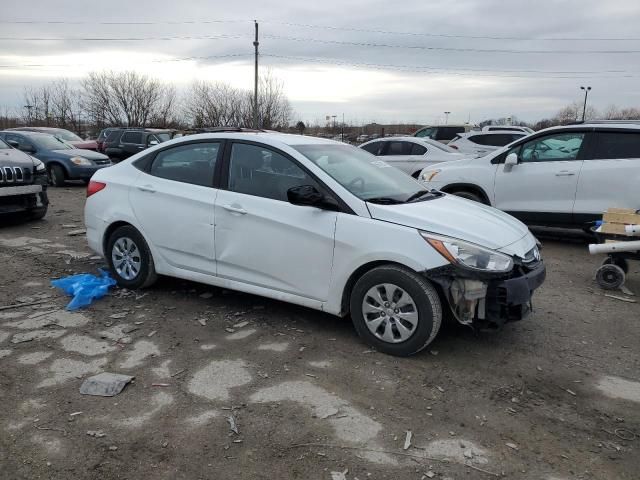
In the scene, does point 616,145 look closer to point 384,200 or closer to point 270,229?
point 384,200

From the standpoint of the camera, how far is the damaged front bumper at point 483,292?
3.73 meters

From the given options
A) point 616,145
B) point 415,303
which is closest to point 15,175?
point 415,303

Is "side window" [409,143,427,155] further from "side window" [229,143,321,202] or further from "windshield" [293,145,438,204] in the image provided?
"side window" [229,143,321,202]

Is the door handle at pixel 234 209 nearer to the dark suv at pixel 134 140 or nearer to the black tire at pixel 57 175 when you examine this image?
the black tire at pixel 57 175

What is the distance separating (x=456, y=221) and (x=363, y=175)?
0.98 m

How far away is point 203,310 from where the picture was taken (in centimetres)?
498

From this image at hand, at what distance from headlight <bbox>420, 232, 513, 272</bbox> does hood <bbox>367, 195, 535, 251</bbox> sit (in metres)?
0.06

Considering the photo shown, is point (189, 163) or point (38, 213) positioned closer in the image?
point (189, 163)

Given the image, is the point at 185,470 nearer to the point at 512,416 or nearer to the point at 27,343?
the point at 512,416

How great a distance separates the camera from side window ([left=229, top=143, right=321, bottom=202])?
4422 millimetres

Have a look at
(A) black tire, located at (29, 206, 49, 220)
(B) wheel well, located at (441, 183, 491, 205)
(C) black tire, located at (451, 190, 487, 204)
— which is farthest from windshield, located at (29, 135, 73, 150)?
(C) black tire, located at (451, 190, 487, 204)

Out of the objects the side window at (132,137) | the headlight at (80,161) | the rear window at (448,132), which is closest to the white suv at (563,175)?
the rear window at (448,132)

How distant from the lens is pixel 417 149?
12.8 m

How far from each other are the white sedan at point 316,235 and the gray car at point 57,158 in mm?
9469
